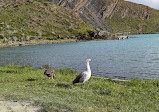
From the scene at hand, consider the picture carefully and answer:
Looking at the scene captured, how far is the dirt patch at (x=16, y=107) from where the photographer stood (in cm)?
1018

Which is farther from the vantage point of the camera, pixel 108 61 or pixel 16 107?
pixel 108 61

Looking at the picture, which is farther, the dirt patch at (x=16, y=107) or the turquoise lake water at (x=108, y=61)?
the turquoise lake water at (x=108, y=61)

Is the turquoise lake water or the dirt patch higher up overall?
the dirt patch

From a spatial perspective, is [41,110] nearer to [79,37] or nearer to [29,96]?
[29,96]

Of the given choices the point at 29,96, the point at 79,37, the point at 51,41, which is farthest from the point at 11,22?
the point at 29,96

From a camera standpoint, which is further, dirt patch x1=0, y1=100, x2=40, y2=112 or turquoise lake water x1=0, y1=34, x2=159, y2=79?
turquoise lake water x1=0, y1=34, x2=159, y2=79

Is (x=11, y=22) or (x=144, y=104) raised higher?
(x=11, y=22)

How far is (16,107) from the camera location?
1059cm

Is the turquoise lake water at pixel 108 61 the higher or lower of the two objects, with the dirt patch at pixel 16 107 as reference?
lower

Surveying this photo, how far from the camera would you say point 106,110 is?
33.2 ft

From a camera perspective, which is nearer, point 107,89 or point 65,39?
point 107,89

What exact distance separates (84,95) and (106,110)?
3.00 metres

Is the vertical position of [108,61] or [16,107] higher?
[16,107]

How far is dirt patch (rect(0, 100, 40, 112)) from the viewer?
10.2 meters
